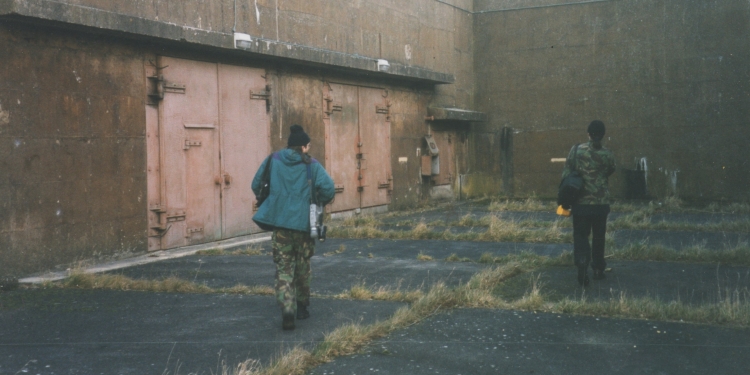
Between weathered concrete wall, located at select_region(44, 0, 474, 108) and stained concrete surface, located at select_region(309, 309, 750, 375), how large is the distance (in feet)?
23.4

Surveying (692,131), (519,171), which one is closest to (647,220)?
(692,131)

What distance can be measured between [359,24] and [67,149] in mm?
8484

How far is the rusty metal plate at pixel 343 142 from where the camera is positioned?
55.0 feet

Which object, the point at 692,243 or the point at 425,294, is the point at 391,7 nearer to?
the point at 692,243

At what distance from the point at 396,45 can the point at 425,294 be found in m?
11.9

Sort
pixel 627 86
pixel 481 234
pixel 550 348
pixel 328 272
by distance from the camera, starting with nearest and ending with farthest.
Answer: pixel 550 348
pixel 328 272
pixel 481 234
pixel 627 86

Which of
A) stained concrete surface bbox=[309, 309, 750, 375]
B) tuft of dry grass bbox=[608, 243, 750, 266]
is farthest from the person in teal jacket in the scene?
tuft of dry grass bbox=[608, 243, 750, 266]

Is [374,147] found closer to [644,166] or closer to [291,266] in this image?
[644,166]

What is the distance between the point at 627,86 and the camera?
→ 20.9m

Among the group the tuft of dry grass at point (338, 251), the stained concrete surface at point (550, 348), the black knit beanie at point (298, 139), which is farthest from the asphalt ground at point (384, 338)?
the black knit beanie at point (298, 139)

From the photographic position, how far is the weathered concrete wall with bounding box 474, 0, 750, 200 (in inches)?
774

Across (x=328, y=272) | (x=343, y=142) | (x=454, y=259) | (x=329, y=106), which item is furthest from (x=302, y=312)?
(x=343, y=142)

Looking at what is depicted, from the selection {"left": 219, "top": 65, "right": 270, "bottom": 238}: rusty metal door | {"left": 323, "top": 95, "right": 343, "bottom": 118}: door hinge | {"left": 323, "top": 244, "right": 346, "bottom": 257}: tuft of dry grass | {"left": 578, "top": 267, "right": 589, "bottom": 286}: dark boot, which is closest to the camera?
{"left": 578, "top": 267, "right": 589, "bottom": 286}: dark boot

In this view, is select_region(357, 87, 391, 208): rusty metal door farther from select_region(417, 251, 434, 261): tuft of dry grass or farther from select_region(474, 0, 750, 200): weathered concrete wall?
select_region(417, 251, 434, 261): tuft of dry grass
